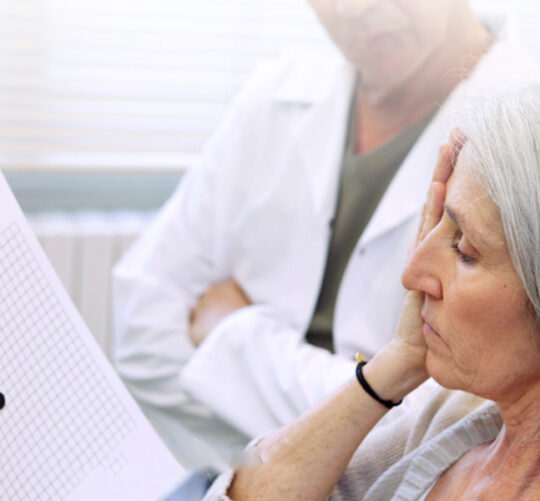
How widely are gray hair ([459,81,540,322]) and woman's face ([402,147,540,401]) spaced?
1 cm

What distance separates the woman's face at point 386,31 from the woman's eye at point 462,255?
66 centimetres

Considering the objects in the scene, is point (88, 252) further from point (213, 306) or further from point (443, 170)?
point (443, 170)

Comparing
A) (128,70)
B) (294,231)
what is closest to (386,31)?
(294,231)

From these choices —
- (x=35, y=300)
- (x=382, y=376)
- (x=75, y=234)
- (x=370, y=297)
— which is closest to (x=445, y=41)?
(x=370, y=297)

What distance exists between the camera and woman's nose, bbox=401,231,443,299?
0.81 m

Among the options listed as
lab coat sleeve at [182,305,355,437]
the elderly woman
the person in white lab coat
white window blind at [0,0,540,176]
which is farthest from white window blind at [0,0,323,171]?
the elderly woman

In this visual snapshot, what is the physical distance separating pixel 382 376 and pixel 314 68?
867mm

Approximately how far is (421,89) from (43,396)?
895mm

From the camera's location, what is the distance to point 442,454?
906 mm

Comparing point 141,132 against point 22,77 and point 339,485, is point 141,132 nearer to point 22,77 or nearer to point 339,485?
point 22,77

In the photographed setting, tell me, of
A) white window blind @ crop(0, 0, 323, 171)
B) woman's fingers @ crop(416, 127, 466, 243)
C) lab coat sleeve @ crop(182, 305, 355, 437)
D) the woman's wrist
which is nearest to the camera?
woman's fingers @ crop(416, 127, 466, 243)

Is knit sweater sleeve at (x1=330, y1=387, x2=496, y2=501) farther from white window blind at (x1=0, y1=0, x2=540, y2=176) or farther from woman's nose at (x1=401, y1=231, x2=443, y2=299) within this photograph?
white window blind at (x1=0, y1=0, x2=540, y2=176)

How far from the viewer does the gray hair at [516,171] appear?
71 cm

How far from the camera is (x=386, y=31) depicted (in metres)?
1.38
